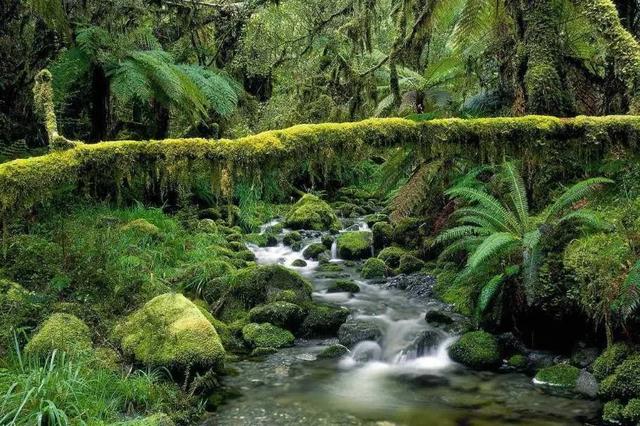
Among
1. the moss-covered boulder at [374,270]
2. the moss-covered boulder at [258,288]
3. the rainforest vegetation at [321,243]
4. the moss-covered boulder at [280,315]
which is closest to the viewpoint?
the rainforest vegetation at [321,243]

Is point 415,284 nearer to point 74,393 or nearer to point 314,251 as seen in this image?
point 314,251

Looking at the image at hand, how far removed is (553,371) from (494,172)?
3096 millimetres

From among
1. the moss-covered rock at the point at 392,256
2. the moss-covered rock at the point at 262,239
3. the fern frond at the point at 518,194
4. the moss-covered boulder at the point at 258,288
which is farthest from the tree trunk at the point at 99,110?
the fern frond at the point at 518,194

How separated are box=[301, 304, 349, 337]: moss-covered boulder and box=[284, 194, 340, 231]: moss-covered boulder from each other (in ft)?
17.4

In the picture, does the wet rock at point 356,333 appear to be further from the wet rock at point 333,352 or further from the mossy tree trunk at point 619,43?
the mossy tree trunk at point 619,43

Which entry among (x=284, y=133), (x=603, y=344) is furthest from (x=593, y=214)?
(x=284, y=133)

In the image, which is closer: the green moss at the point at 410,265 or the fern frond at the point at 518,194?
the fern frond at the point at 518,194

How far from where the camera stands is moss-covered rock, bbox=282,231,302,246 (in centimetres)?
1140

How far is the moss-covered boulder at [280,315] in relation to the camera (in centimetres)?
690

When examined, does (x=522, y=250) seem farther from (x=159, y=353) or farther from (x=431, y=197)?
(x=159, y=353)

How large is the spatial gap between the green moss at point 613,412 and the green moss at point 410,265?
15.5 ft

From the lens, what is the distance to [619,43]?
425 cm

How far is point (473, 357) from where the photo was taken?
5863mm

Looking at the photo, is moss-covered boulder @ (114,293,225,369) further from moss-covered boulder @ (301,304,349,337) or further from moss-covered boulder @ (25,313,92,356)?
moss-covered boulder @ (301,304,349,337)
